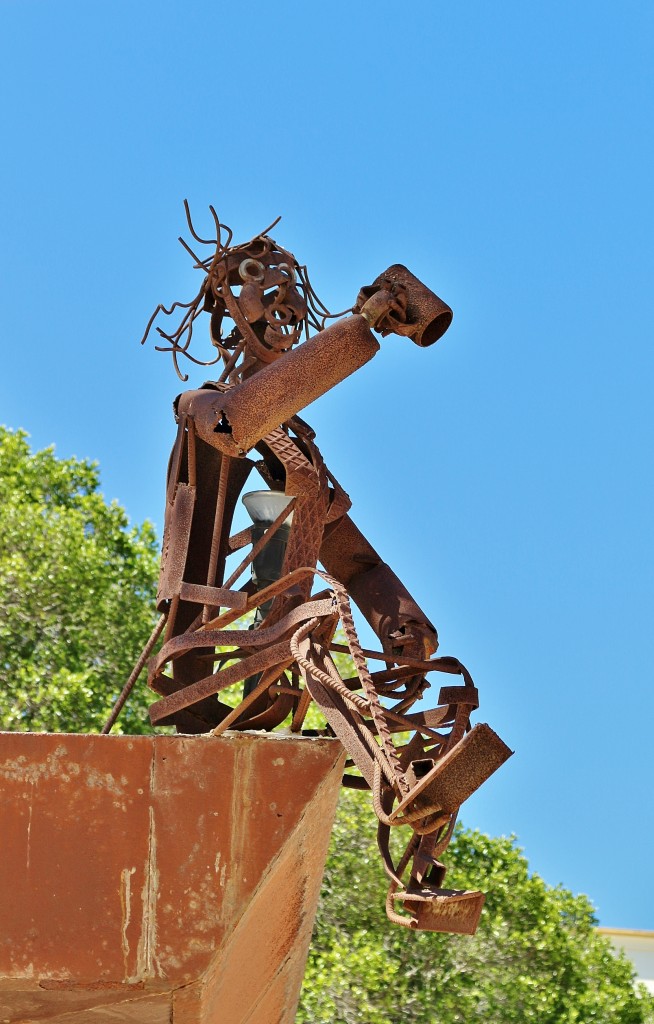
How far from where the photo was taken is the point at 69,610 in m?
13.2

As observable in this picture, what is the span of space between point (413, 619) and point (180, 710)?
92 centimetres

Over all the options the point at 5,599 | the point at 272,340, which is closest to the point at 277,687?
the point at 272,340

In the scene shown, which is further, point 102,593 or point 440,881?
point 102,593

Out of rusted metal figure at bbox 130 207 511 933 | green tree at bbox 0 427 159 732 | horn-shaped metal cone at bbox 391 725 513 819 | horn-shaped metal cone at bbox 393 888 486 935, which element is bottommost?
horn-shaped metal cone at bbox 393 888 486 935

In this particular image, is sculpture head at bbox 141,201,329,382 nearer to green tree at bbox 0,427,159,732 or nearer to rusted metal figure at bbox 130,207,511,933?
rusted metal figure at bbox 130,207,511,933

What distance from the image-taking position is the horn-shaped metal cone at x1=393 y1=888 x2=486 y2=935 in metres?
4.02

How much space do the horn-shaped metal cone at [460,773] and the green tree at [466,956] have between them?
22.4ft

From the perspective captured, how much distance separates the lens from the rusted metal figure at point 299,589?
13.3ft

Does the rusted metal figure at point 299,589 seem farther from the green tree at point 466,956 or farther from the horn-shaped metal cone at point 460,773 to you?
the green tree at point 466,956

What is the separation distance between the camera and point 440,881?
4301 millimetres

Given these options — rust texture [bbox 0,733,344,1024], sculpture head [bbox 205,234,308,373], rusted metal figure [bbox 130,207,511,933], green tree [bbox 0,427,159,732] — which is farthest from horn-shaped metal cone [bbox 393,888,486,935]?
green tree [bbox 0,427,159,732]

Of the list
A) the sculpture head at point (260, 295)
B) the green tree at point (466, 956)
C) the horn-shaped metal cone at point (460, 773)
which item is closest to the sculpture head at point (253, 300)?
the sculpture head at point (260, 295)

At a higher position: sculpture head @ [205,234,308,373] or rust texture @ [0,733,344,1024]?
sculpture head @ [205,234,308,373]

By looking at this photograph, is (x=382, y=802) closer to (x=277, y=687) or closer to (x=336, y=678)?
(x=336, y=678)
